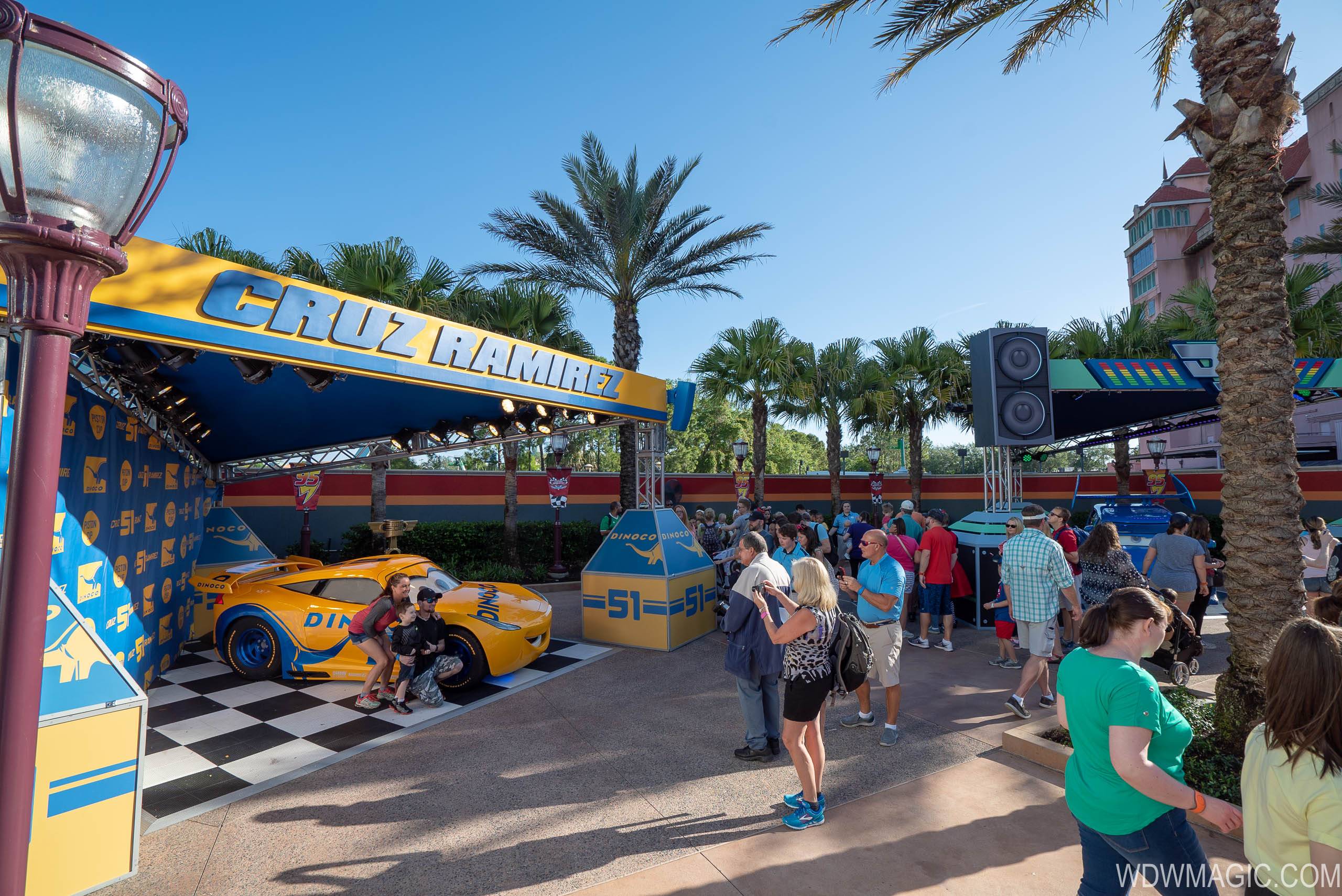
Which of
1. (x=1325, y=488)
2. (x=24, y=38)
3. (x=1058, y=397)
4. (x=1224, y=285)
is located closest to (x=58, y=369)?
(x=24, y=38)

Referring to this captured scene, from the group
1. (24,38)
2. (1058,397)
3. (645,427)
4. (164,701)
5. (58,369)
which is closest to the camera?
(24,38)

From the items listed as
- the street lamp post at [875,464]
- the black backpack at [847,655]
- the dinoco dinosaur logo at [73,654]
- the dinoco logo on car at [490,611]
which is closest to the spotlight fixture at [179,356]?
the dinoco dinosaur logo at [73,654]

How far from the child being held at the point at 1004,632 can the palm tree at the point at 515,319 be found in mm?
9685

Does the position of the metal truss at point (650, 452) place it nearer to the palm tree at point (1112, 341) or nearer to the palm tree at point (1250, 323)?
the palm tree at point (1250, 323)

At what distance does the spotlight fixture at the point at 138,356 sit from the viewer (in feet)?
17.7

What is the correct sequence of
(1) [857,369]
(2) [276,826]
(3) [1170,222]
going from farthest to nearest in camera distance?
1. (3) [1170,222]
2. (1) [857,369]
3. (2) [276,826]

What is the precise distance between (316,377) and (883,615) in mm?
5091

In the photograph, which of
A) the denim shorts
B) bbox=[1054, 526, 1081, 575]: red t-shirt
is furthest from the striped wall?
bbox=[1054, 526, 1081, 575]: red t-shirt

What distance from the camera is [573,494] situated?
20859mm

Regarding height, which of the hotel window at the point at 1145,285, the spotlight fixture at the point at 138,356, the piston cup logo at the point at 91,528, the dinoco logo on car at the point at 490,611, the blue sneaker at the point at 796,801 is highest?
the hotel window at the point at 1145,285

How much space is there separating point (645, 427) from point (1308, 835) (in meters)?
8.24

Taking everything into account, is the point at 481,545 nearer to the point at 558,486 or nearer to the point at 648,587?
the point at 558,486

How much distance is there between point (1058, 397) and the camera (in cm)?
1312

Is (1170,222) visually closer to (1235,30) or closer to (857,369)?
(857,369)
